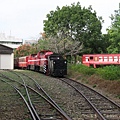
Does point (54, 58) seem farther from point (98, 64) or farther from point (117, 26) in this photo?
point (117, 26)

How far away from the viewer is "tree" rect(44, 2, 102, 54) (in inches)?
2259

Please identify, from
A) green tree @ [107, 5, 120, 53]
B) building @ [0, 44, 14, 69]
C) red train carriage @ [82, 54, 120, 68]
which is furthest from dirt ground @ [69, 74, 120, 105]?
building @ [0, 44, 14, 69]

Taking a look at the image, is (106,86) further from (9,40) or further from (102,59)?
(9,40)

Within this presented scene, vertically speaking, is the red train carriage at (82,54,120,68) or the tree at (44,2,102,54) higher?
the tree at (44,2,102,54)

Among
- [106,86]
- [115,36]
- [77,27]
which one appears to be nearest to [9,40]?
[77,27]

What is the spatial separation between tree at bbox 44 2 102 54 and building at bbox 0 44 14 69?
7.65 meters

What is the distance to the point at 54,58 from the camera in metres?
30.4

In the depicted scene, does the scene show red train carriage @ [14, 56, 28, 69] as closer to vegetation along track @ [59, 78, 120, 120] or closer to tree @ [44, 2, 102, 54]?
tree @ [44, 2, 102, 54]

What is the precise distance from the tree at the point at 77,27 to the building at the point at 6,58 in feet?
25.1

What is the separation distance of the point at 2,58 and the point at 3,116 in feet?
151

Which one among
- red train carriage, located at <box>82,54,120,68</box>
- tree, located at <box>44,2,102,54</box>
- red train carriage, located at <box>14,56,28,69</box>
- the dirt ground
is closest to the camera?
the dirt ground

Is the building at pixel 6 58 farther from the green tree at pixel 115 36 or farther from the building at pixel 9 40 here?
the building at pixel 9 40

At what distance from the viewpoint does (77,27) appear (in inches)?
2287

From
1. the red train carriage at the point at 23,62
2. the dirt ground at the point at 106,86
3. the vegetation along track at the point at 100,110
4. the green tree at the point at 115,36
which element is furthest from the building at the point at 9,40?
the vegetation along track at the point at 100,110
